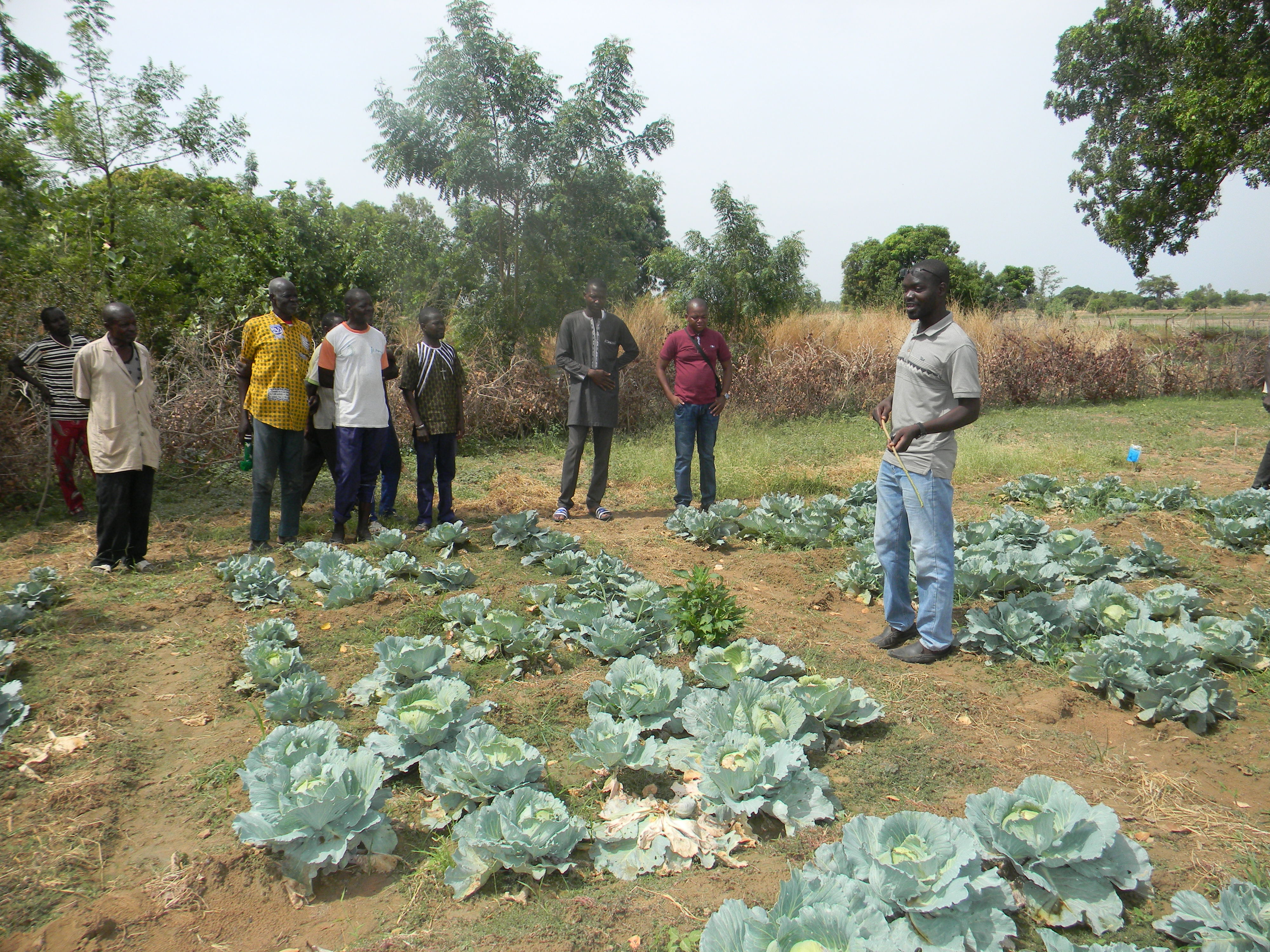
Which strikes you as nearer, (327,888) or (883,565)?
(327,888)

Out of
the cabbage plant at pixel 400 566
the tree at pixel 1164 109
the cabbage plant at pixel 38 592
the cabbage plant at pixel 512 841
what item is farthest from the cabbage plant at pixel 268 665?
the tree at pixel 1164 109

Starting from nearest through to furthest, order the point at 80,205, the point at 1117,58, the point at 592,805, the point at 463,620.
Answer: the point at 592,805
the point at 463,620
the point at 80,205
the point at 1117,58

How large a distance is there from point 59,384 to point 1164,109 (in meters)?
20.5

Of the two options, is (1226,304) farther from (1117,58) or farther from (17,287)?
(17,287)

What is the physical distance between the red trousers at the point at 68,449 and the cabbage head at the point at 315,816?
545 centimetres

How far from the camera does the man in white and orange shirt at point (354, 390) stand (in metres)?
5.62

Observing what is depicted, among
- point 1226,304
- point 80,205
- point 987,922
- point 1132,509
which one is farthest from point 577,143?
point 1226,304

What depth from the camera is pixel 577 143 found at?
10828 mm

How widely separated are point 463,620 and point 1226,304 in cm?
5199

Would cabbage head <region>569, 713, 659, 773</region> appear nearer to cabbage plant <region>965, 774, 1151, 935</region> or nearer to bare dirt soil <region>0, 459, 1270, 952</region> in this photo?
bare dirt soil <region>0, 459, 1270, 952</region>

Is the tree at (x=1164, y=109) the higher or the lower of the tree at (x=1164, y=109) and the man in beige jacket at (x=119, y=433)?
the higher

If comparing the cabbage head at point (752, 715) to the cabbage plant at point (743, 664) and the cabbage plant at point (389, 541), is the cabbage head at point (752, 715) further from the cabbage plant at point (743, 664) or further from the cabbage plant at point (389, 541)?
the cabbage plant at point (389, 541)

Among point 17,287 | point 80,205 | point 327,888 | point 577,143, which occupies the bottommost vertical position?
point 327,888

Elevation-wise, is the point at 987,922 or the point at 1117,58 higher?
the point at 1117,58
